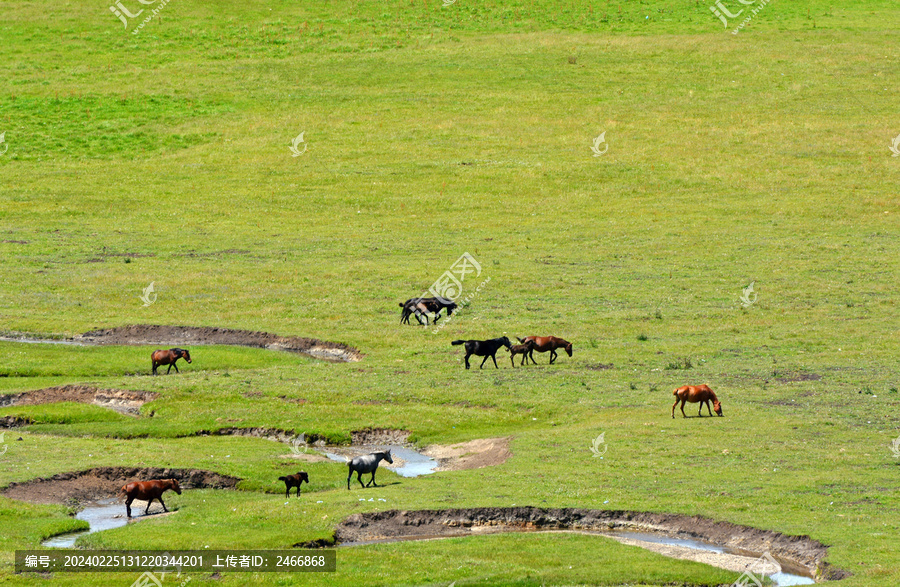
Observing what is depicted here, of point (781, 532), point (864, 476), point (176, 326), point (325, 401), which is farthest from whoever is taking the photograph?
point (176, 326)

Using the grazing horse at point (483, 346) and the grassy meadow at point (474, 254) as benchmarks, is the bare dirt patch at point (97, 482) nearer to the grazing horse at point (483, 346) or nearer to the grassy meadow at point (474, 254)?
the grassy meadow at point (474, 254)

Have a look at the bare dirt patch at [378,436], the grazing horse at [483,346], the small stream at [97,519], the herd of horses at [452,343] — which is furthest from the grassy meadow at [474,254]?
the grazing horse at [483,346]

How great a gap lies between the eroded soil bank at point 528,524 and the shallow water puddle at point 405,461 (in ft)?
16.0

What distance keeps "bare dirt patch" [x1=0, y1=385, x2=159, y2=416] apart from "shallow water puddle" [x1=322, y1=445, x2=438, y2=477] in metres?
8.25

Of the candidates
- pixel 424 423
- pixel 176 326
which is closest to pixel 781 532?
pixel 424 423

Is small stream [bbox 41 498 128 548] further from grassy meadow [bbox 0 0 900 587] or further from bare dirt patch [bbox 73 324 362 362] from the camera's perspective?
bare dirt patch [bbox 73 324 362 362]

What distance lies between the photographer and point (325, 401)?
34.5 metres

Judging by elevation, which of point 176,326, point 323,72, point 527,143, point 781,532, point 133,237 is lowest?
point 781,532

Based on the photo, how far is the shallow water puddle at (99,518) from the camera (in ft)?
73.2

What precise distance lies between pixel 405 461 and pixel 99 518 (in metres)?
8.57

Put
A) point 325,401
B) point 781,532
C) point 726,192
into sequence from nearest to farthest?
point 781,532 → point 325,401 → point 726,192

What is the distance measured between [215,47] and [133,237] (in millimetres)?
33945

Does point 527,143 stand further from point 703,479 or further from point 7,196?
point 703,479

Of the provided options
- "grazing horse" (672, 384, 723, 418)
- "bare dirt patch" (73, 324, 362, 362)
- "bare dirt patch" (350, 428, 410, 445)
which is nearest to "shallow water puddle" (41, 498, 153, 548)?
"bare dirt patch" (350, 428, 410, 445)
